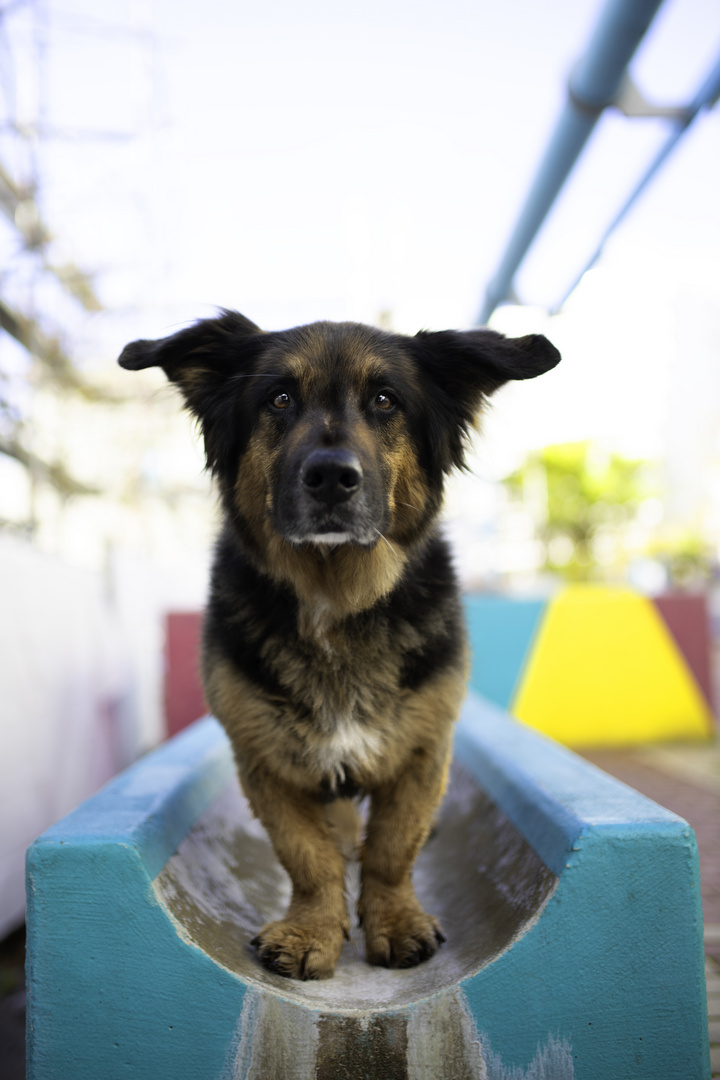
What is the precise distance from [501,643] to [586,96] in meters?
4.34

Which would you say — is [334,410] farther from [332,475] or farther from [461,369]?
[461,369]

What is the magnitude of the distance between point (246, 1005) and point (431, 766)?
2.74 ft

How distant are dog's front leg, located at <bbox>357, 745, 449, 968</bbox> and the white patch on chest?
194 mm

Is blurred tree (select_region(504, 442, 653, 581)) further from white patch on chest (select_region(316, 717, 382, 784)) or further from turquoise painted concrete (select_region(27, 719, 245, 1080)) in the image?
turquoise painted concrete (select_region(27, 719, 245, 1080))

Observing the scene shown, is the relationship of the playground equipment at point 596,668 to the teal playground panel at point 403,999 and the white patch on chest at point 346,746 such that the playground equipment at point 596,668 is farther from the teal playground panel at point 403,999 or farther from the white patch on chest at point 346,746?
the teal playground panel at point 403,999

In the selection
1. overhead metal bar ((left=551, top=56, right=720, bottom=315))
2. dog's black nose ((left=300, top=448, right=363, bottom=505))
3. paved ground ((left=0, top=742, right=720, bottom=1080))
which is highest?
overhead metal bar ((left=551, top=56, right=720, bottom=315))

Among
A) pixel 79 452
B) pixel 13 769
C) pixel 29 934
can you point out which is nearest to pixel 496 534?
pixel 79 452

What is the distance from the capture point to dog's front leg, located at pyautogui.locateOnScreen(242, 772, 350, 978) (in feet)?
6.34

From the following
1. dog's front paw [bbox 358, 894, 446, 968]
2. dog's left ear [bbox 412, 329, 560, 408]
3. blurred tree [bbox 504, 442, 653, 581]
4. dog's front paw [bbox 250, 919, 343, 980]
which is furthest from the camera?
blurred tree [bbox 504, 442, 653, 581]

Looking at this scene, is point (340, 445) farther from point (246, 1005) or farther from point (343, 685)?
point (246, 1005)

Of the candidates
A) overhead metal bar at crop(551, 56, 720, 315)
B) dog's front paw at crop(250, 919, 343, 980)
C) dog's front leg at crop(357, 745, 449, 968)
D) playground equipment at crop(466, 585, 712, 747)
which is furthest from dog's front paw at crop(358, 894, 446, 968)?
playground equipment at crop(466, 585, 712, 747)

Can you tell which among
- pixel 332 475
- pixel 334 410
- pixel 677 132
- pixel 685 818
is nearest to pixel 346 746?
pixel 332 475

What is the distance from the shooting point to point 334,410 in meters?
2.23

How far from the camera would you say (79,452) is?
8.25m
